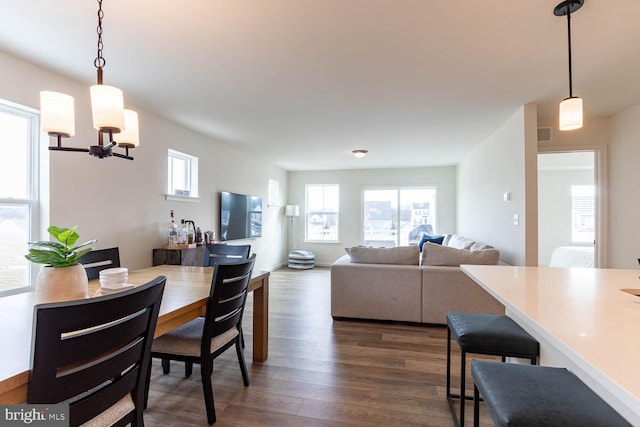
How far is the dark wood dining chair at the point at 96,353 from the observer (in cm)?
87

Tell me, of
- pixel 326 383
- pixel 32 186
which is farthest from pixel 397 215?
pixel 32 186

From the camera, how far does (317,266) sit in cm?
743

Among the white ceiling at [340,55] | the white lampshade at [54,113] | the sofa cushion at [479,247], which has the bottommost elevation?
the sofa cushion at [479,247]

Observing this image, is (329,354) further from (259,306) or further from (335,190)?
(335,190)

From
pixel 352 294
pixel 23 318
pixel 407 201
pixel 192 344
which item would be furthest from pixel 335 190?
pixel 23 318

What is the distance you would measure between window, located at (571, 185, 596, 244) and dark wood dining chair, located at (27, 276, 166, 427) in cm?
810

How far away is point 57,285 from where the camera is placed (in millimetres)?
1473

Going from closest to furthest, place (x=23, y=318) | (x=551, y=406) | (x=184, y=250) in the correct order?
(x=551, y=406) → (x=23, y=318) → (x=184, y=250)

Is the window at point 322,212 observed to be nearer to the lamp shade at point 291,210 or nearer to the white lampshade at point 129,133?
the lamp shade at point 291,210

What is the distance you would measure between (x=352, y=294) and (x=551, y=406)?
2.63 m

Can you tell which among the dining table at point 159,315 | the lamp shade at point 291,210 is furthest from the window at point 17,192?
the lamp shade at point 291,210

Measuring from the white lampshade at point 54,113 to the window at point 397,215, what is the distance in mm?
6275

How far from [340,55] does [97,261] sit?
7.68 ft

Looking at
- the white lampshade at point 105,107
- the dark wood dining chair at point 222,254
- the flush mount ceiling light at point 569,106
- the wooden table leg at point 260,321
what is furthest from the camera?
the dark wood dining chair at point 222,254
